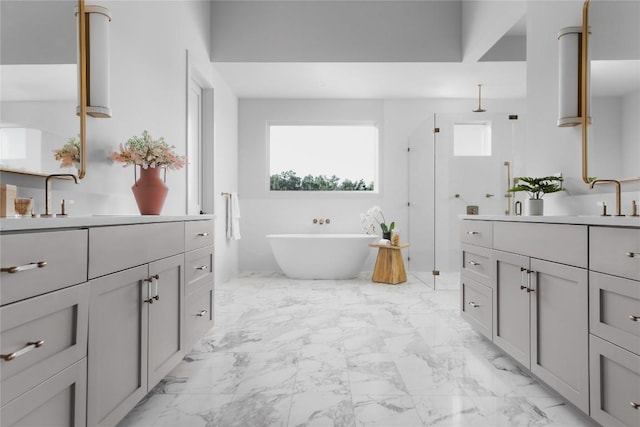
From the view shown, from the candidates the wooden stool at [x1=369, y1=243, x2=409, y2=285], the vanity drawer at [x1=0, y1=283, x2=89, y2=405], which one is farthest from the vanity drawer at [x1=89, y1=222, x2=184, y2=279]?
the wooden stool at [x1=369, y1=243, x2=409, y2=285]

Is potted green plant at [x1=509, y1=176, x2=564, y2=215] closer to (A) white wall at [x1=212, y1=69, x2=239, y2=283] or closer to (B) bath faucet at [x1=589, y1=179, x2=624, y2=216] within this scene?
(B) bath faucet at [x1=589, y1=179, x2=624, y2=216]

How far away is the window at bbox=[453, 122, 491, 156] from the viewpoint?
12.3 ft

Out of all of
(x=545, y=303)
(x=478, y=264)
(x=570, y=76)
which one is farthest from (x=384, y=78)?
(x=545, y=303)

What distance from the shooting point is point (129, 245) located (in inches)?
54.0

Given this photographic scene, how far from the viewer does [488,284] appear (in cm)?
219

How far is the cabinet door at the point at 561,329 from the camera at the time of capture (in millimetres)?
1365

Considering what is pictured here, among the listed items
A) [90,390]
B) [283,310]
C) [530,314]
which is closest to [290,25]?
[283,310]

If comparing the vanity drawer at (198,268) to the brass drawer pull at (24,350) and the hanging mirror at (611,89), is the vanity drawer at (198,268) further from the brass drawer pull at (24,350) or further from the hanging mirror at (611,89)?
the hanging mirror at (611,89)

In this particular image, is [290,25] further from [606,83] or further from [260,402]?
[260,402]

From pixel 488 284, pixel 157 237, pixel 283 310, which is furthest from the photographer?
pixel 283 310

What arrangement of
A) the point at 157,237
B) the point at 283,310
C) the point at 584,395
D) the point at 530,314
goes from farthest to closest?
the point at 283,310
the point at 530,314
the point at 157,237
the point at 584,395

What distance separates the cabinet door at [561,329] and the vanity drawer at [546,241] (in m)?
0.04

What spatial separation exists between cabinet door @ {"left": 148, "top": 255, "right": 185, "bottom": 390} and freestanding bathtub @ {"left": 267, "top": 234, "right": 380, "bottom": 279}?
8.54 feet

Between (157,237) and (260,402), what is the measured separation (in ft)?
2.69
